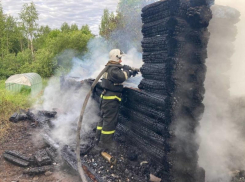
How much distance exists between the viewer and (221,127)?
14.9ft

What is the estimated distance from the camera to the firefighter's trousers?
207 inches

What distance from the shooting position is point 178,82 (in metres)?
3.68

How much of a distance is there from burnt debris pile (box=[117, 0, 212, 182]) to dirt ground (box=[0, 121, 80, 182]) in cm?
218

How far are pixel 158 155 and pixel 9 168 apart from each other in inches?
151

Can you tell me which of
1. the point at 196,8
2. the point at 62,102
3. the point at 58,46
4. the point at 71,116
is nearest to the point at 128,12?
the point at 58,46

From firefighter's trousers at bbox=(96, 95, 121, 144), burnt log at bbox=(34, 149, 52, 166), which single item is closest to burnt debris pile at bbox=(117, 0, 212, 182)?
firefighter's trousers at bbox=(96, 95, 121, 144)

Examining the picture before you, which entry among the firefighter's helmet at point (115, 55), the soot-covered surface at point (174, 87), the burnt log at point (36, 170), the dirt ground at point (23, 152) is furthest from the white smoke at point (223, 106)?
the burnt log at point (36, 170)

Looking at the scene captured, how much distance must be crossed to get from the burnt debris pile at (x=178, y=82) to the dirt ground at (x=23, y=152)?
7.16ft

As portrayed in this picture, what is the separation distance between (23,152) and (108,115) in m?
2.92

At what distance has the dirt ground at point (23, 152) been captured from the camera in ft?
15.6

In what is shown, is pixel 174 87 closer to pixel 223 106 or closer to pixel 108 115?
pixel 223 106

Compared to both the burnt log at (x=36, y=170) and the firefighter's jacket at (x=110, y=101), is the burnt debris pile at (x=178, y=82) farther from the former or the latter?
the burnt log at (x=36, y=170)

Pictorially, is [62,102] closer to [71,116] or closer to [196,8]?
[71,116]

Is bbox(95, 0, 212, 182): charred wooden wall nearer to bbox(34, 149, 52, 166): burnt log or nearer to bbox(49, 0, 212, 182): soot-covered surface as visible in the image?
bbox(49, 0, 212, 182): soot-covered surface
